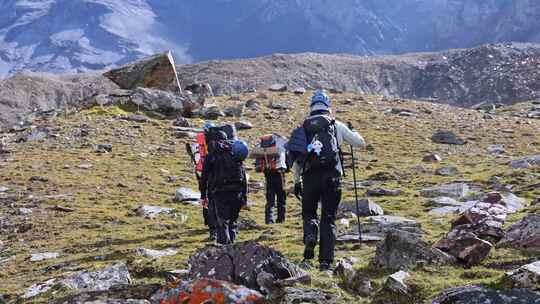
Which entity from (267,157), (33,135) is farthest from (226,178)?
(33,135)

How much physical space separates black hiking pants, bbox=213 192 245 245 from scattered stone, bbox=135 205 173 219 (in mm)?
4977

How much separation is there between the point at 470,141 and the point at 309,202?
2575cm

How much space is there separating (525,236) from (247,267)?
14.9 feet

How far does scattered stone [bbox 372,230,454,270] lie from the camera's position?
9.33 m

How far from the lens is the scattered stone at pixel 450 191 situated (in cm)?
1886

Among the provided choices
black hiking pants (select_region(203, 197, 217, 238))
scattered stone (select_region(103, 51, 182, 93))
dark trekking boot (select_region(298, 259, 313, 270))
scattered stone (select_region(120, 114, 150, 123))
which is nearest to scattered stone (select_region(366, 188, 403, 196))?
black hiking pants (select_region(203, 197, 217, 238))

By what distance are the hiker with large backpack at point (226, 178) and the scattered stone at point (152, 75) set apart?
29925mm

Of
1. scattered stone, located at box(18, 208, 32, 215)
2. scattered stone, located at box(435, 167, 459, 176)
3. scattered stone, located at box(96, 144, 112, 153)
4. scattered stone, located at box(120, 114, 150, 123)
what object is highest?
scattered stone, located at box(120, 114, 150, 123)

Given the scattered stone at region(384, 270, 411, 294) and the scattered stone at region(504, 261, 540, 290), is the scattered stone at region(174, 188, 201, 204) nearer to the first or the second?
the scattered stone at region(384, 270, 411, 294)

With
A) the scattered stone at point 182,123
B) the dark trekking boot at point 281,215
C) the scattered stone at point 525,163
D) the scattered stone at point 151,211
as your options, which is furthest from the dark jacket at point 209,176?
the scattered stone at point 182,123

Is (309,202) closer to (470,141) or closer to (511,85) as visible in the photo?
(470,141)

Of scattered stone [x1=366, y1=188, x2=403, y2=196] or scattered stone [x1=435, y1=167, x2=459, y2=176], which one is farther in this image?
scattered stone [x1=435, y1=167, x2=459, y2=176]

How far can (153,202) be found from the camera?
1958 cm

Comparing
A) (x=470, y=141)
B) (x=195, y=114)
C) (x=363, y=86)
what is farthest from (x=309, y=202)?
(x=363, y=86)
